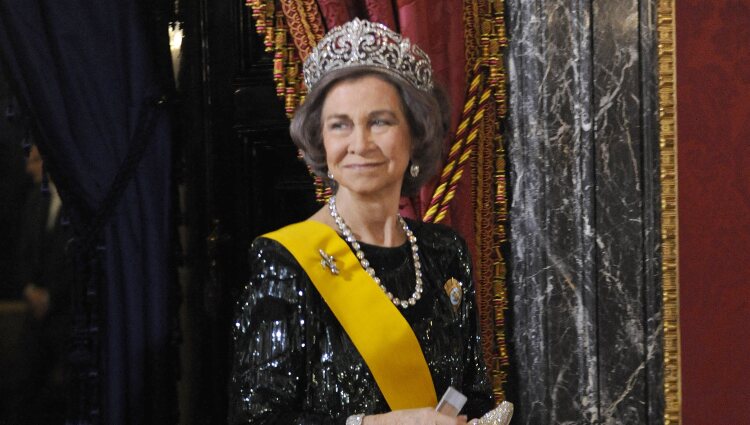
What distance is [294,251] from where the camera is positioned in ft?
4.51

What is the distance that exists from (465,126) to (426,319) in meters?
0.75

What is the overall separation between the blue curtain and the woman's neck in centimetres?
102

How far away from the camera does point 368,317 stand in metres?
1.38

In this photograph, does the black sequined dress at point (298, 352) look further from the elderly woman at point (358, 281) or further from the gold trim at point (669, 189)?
the gold trim at point (669, 189)

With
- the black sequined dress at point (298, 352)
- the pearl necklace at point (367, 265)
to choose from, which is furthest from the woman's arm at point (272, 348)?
the pearl necklace at point (367, 265)

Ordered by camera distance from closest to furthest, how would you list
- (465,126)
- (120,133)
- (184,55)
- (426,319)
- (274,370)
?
(274,370), (426,319), (465,126), (120,133), (184,55)

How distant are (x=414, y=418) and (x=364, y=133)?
0.41m

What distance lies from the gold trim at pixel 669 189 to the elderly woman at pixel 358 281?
75 cm

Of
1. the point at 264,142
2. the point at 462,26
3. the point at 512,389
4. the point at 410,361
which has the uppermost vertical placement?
the point at 462,26

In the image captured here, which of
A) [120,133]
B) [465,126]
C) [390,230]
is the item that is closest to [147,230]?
Result: [120,133]

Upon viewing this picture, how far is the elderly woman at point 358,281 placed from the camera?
1325 mm

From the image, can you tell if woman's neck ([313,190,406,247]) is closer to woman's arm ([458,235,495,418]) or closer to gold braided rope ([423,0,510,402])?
woman's arm ([458,235,495,418])

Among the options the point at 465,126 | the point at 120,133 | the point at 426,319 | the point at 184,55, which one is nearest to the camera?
the point at 426,319

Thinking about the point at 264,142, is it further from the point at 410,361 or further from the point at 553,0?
the point at 410,361
